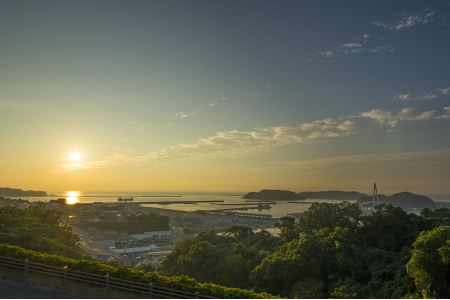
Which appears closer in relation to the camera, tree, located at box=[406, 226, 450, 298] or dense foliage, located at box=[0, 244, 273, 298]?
dense foliage, located at box=[0, 244, 273, 298]

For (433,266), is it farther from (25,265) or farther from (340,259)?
(25,265)

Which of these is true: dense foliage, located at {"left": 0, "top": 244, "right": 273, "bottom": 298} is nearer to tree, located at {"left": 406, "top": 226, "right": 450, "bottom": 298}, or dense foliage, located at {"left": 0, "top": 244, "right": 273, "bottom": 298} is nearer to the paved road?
the paved road

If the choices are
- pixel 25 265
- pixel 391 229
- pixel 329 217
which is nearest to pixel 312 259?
pixel 391 229

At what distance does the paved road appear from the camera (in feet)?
42.7

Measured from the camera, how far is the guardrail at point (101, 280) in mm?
13375

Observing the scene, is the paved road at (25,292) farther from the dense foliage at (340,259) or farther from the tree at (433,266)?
the tree at (433,266)

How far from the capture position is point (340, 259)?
2508 cm

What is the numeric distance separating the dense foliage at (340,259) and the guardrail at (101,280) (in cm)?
1212

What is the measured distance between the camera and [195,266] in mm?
30750

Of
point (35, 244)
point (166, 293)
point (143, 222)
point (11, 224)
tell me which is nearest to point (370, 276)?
point (166, 293)

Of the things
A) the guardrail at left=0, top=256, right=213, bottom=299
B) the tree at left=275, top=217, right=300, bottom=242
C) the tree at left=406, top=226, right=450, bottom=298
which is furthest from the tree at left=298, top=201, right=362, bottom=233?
the guardrail at left=0, top=256, right=213, bottom=299

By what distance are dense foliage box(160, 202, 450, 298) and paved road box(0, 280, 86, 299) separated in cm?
1484

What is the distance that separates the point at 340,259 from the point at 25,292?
19538 millimetres

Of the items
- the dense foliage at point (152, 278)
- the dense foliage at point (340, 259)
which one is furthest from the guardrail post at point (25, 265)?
the dense foliage at point (340, 259)
